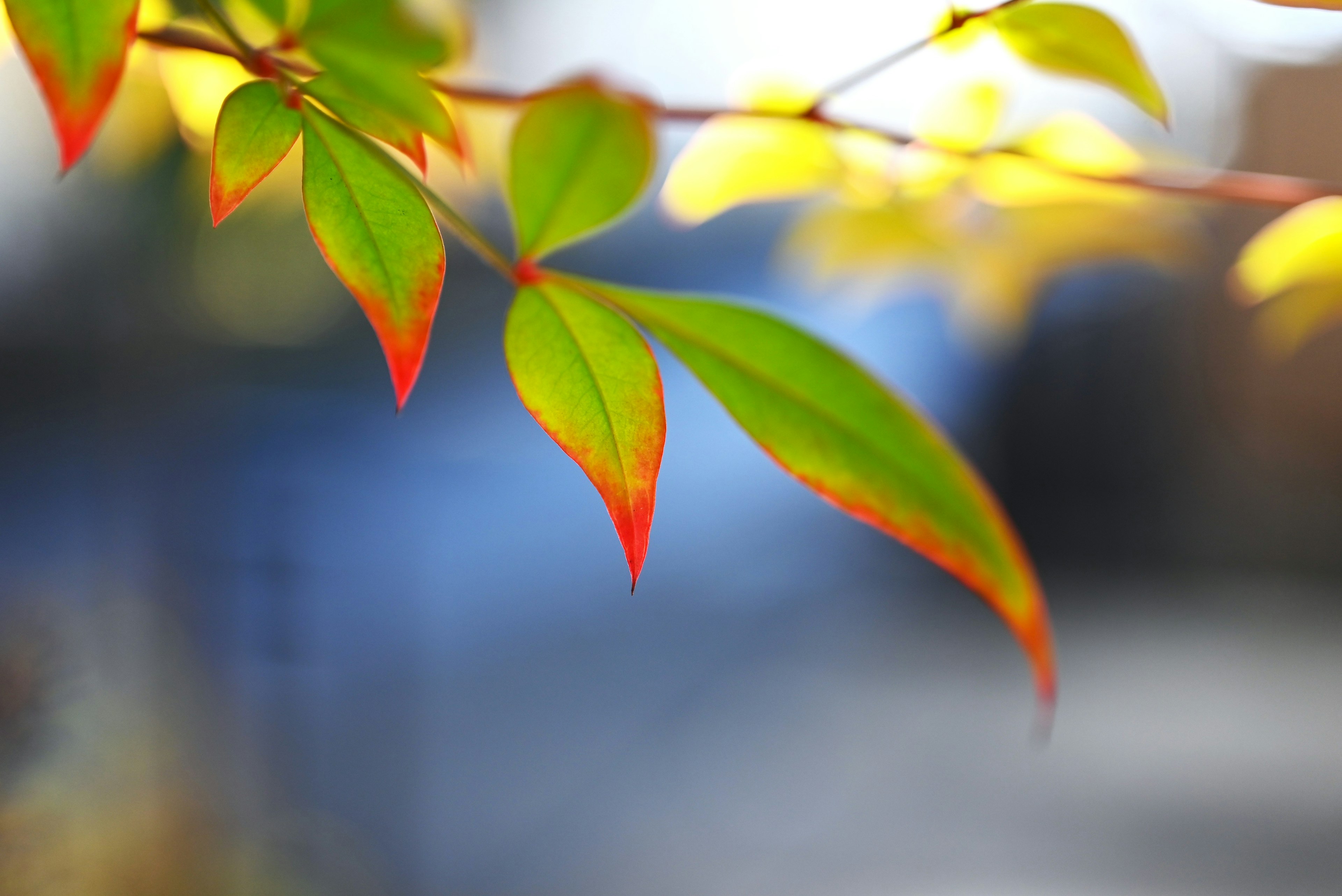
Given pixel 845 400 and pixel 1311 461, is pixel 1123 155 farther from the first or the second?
pixel 1311 461

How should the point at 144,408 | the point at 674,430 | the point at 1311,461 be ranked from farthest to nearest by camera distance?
1. the point at 1311,461
2. the point at 674,430
3. the point at 144,408

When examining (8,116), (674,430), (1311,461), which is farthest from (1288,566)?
(8,116)

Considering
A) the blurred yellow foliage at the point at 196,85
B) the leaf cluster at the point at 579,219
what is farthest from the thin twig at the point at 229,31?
the blurred yellow foliage at the point at 196,85

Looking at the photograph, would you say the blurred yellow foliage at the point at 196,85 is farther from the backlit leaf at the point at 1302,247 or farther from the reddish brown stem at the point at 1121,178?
the backlit leaf at the point at 1302,247

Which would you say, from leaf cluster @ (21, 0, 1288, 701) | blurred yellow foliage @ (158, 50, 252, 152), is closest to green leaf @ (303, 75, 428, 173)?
leaf cluster @ (21, 0, 1288, 701)

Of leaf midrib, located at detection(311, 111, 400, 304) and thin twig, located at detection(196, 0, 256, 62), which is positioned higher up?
thin twig, located at detection(196, 0, 256, 62)

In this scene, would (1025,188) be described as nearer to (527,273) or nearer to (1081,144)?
(1081,144)

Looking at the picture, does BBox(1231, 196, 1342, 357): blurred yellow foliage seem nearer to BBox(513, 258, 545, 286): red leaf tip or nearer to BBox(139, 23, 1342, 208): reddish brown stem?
BBox(139, 23, 1342, 208): reddish brown stem

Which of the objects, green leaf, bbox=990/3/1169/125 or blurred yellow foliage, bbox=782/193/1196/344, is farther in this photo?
blurred yellow foliage, bbox=782/193/1196/344
